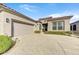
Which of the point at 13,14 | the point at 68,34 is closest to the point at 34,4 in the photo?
the point at 13,14

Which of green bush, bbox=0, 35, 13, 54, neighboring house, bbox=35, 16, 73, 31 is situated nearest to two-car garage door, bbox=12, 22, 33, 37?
neighboring house, bbox=35, 16, 73, 31

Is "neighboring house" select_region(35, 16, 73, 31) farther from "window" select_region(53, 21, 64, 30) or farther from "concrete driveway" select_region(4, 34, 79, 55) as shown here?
"concrete driveway" select_region(4, 34, 79, 55)

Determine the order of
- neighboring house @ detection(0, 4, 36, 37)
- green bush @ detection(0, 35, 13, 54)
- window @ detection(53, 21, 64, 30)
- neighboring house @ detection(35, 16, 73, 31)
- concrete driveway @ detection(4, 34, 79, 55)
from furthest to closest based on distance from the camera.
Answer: window @ detection(53, 21, 64, 30)
neighboring house @ detection(35, 16, 73, 31)
neighboring house @ detection(0, 4, 36, 37)
concrete driveway @ detection(4, 34, 79, 55)
green bush @ detection(0, 35, 13, 54)

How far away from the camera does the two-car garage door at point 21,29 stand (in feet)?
36.4

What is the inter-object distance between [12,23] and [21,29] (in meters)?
1.43

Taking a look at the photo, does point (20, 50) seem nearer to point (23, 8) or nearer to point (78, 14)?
point (23, 8)

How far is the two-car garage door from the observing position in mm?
11082

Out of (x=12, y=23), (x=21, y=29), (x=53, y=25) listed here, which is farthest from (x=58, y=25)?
(x=12, y=23)

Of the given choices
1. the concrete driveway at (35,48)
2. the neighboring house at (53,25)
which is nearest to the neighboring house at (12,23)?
the concrete driveway at (35,48)

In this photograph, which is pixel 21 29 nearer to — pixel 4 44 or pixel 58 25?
pixel 4 44

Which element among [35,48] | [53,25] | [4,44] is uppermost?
[53,25]

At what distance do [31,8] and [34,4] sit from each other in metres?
0.38

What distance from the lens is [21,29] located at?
39.4 feet

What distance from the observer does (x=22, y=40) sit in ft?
35.9
